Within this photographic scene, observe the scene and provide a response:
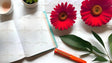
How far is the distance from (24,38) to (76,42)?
0.66ft

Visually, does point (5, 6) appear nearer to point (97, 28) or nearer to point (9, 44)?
point (9, 44)

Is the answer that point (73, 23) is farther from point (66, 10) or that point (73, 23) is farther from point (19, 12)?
point (19, 12)

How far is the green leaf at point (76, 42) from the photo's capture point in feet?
1.72

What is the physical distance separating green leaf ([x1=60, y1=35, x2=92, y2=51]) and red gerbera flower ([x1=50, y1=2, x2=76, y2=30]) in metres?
0.04

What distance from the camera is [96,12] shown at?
0.53 metres

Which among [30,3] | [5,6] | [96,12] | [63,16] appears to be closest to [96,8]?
[96,12]

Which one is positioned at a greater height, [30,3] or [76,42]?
[30,3]

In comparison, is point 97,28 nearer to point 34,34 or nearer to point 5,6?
point 34,34

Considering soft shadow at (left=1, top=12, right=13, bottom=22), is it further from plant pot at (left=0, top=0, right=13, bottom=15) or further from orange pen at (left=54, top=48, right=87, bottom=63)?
orange pen at (left=54, top=48, right=87, bottom=63)

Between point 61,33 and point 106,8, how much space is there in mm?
198

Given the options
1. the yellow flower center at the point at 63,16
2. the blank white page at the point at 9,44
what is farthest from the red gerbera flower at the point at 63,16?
the blank white page at the point at 9,44

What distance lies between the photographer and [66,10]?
1.73 feet

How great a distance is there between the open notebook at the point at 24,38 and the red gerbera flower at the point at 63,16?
1.9 inches

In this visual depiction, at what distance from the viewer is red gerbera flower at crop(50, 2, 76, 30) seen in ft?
1.70
